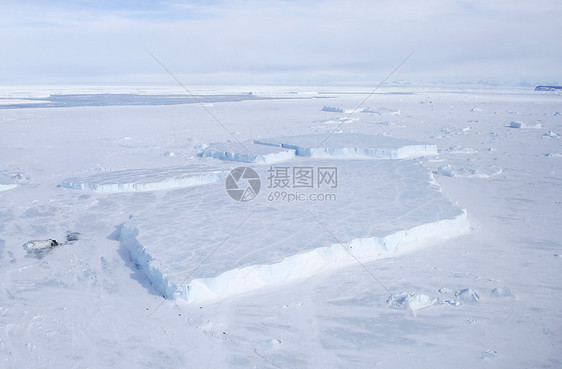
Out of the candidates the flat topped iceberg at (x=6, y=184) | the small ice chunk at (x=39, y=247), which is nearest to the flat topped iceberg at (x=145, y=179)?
the flat topped iceberg at (x=6, y=184)

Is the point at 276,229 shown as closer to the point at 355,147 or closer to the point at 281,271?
the point at 281,271

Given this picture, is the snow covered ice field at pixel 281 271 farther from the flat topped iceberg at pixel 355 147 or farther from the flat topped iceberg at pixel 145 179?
the flat topped iceberg at pixel 355 147

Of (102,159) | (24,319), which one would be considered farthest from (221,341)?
(102,159)

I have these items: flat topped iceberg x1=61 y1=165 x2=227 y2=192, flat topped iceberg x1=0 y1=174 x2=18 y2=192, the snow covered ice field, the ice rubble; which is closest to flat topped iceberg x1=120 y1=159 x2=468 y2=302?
the snow covered ice field

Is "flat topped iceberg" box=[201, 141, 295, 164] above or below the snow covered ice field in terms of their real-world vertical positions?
above

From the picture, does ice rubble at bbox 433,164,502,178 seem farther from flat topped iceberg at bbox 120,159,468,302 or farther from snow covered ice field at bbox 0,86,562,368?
flat topped iceberg at bbox 120,159,468,302

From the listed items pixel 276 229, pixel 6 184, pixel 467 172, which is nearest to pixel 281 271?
pixel 276 229
